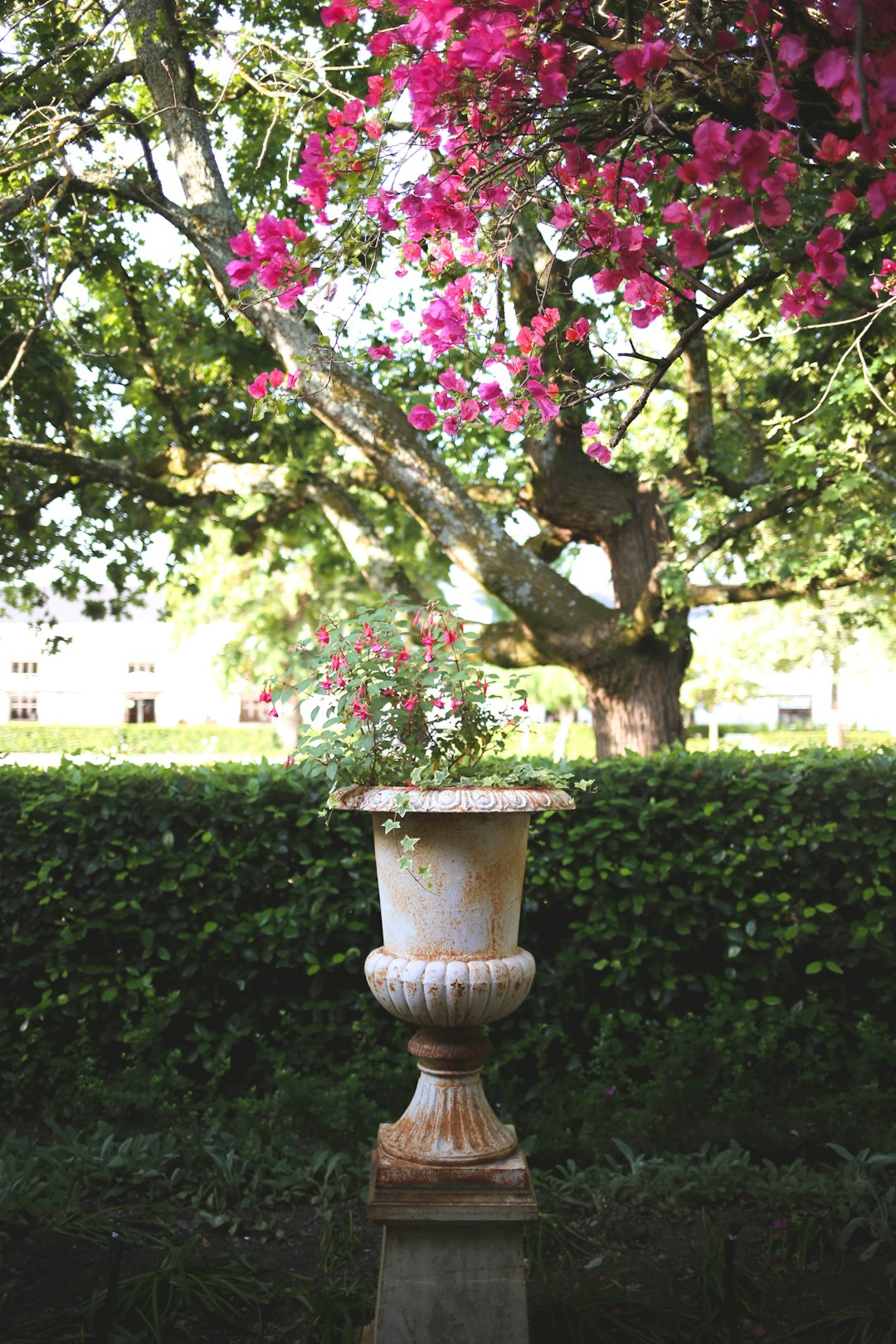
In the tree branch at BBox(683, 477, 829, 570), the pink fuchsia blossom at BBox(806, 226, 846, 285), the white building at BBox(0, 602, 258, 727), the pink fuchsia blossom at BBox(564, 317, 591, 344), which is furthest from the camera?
the white building at BBox(0, 602, 258, 727)

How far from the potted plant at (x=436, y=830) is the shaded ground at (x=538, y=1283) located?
0.75m

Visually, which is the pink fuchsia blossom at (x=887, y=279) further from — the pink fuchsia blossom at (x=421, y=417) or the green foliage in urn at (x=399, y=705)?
the green foliage in urn at (x=399, y=705)

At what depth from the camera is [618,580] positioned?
8.48 meters

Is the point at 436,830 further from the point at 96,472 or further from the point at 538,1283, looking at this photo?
the point at 96,472

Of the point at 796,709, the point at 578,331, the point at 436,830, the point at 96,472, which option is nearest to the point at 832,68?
the point at 578,331

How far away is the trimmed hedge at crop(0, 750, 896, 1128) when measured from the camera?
4.87 m

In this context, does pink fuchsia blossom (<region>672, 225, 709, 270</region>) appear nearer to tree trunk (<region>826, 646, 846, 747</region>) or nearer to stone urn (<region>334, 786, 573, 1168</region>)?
stone urn (<region>334, 786, 573, 1168</region>)

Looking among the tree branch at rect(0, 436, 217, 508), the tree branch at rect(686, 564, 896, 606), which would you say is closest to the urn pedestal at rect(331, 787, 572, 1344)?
the tree branch at rect(686, 564, 896, 606)

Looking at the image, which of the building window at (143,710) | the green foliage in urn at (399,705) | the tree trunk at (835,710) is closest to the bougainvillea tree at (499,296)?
the green foliage in urn at (399,705)

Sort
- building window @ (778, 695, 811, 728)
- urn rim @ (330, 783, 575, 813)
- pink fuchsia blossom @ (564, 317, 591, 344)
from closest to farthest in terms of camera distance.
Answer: pink fuchsia blossom @ (564, 317, 591, 344) → urn rim @ (330, 783, 575, 813) → building window @ (778, 695, 811, 728)

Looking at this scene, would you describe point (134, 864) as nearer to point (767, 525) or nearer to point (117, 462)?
point (117, 462)

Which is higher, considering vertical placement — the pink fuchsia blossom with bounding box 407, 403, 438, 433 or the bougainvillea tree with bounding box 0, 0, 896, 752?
the bougainvillea tree with bounding box 0, 0, 896, 752

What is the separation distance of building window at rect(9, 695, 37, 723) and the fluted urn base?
48511 mm

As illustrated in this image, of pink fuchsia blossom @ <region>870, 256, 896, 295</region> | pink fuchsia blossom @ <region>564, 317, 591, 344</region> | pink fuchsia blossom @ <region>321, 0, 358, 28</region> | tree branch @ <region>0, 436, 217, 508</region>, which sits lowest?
pink fuchsia blossom @ <region>564, 317, 591, 344</region>
